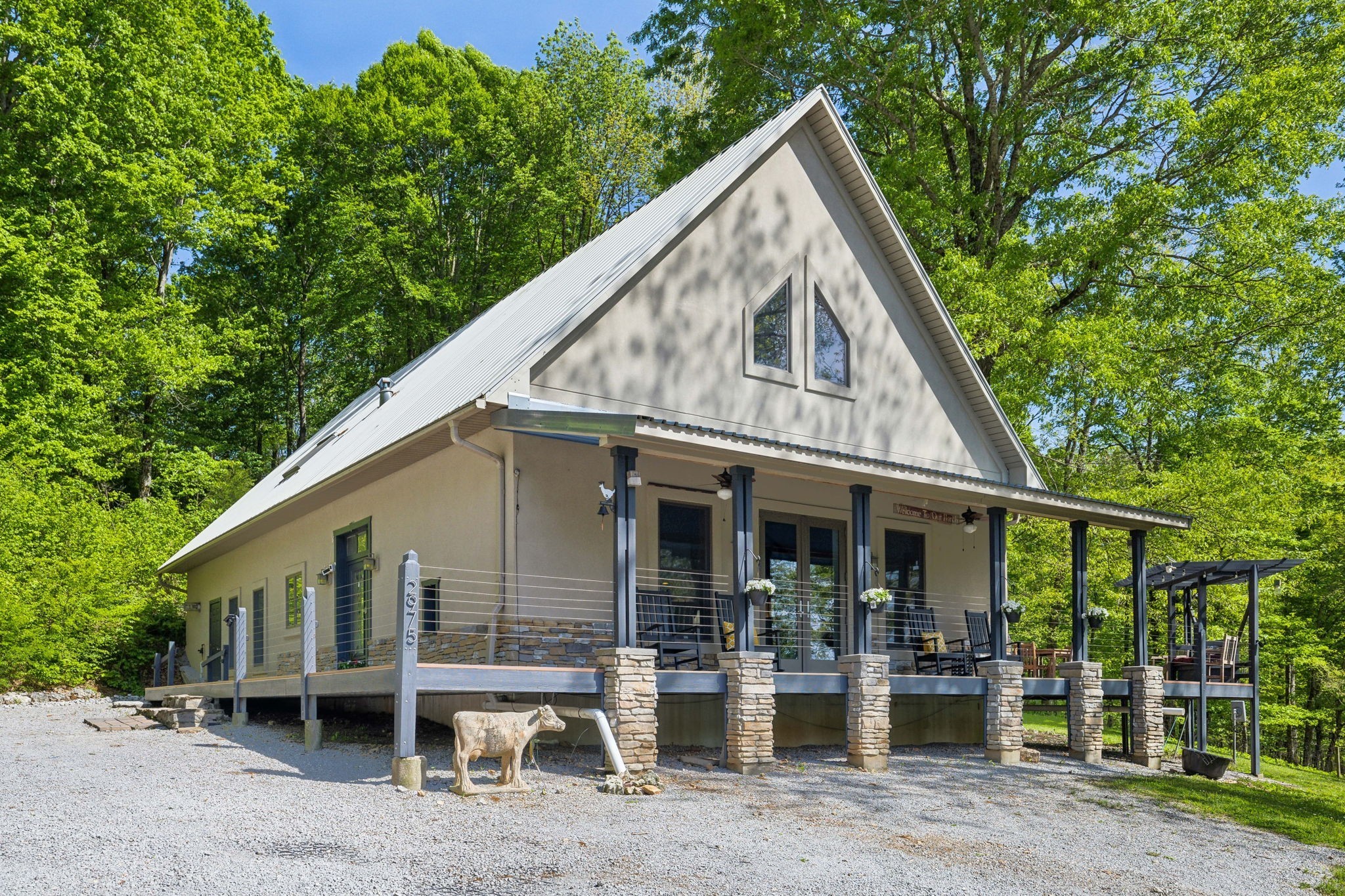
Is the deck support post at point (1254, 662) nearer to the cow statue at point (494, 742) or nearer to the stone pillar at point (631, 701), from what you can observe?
the stone pillar at point (631, 701)

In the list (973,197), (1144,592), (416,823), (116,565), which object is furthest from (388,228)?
(416,823)

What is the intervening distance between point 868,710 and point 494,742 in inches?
A: 194

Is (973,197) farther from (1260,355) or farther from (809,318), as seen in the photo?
(809,318)

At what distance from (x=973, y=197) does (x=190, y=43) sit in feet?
65.0

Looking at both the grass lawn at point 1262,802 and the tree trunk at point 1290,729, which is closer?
the grass lawn at point 1262,802

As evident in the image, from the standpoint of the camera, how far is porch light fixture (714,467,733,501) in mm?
12453

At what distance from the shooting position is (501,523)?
41.4ft

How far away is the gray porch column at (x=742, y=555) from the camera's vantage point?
11992 millimetres

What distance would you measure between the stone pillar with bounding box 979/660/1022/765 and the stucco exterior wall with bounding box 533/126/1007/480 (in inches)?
140

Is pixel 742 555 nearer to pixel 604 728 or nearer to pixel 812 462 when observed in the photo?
pixel 812 462

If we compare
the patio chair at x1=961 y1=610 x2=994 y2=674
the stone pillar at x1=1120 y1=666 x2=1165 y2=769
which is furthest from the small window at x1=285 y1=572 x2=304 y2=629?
the stone pillar at x1=1120 y1=666 x2=1165 y2=769

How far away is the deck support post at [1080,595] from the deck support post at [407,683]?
947 centimetres

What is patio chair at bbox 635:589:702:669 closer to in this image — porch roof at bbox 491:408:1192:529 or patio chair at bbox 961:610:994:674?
porch roof at bbox 491:408:1192:529

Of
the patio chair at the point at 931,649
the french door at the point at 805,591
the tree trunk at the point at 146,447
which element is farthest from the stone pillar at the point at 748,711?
the tree trunk at the point at 146,447
